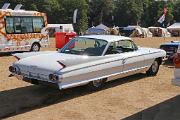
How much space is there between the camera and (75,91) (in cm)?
976

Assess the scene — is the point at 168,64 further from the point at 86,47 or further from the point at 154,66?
the point at 86,47

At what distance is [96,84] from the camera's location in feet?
31.7

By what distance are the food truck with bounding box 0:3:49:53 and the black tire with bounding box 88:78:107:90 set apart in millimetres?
9397

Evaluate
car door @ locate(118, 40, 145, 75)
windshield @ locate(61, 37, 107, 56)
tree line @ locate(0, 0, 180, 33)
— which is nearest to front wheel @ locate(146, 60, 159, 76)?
car door @ locate(118, 40, 145, 75)

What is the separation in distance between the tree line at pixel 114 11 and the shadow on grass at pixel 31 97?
244 ft

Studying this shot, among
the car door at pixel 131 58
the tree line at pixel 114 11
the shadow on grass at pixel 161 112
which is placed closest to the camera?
the shadow on grass at pixel 161 112

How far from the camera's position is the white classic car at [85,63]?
859 cm

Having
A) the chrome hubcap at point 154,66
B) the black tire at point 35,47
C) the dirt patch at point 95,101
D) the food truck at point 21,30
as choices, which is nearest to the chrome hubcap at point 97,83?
the dirt patch at point 95,101

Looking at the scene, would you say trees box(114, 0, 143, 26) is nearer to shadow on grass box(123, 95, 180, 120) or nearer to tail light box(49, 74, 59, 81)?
shadow on grass box(123, 95, 180, 120)

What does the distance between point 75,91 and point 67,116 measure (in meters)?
2.25

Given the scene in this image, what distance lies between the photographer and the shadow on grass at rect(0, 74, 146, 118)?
26.3 ft

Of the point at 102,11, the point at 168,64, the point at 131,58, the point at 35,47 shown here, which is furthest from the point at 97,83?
the point at 102,11

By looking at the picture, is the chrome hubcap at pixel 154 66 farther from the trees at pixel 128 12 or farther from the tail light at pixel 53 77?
the trees at pixel 128 12

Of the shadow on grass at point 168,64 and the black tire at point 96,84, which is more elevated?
the black tire at point 96,84
